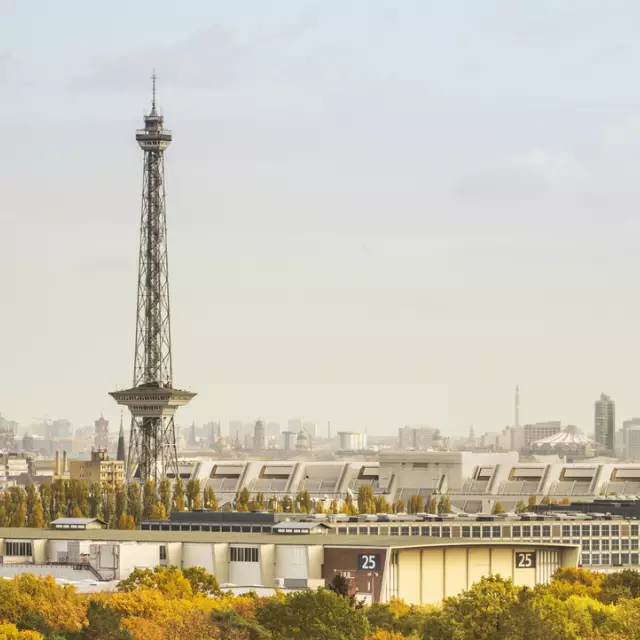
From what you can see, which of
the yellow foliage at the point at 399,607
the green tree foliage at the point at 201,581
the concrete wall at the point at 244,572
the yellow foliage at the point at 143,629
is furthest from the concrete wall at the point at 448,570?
the yellow foliage at the point at 143,629

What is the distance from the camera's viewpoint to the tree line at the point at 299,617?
99312 millimetres

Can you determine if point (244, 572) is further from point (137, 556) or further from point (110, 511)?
point (110, 511)

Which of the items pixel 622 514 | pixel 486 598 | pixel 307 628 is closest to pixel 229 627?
pixel 307 628

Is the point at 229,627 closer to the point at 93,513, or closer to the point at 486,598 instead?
the point at 486,598

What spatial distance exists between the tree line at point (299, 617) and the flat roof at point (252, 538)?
74.0 ft

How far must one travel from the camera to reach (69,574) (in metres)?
135

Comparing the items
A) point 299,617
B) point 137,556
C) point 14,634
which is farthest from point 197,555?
point 14,634

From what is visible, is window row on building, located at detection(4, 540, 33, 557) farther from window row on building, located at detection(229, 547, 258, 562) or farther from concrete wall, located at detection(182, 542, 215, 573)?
window row on building, located at detection(229, 547, 258, 562)

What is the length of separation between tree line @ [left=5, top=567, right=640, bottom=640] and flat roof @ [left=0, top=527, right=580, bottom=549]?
22564 mm

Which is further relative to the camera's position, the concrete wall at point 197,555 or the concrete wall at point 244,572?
the concrete wall at point 197,555

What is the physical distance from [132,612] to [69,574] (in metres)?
29.0

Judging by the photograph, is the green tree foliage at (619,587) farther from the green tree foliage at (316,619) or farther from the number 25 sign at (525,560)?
the green tree foliage at (316,619)

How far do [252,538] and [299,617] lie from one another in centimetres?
4106

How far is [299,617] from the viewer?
10156 cm
